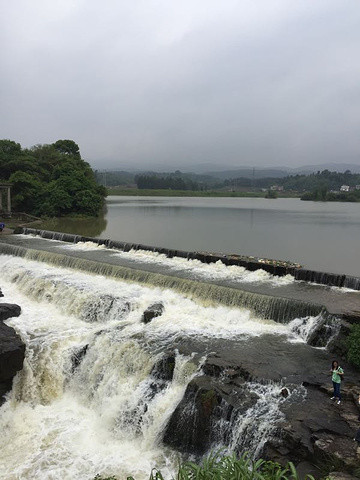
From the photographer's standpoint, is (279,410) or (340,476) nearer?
(340,476)

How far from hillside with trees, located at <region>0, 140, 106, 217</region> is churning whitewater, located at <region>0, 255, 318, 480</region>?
27.4 metres

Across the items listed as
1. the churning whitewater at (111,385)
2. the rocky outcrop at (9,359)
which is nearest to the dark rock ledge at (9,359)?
the rocky outcrop at (9,359)

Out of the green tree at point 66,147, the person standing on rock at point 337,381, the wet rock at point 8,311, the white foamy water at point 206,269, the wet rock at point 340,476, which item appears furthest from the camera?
the green tree at point 66,147

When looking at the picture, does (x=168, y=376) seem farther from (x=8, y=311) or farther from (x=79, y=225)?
(x=79, y=225)

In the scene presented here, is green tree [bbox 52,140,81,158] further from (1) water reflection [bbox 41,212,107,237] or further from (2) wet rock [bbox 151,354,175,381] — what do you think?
(2) wet rock [bbox 151,354,175,381]

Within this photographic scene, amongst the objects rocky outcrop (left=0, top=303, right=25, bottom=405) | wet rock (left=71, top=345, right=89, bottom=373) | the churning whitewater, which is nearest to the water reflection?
the churning whitewater

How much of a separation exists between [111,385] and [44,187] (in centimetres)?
3547

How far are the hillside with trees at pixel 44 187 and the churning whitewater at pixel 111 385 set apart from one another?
27.4 meters

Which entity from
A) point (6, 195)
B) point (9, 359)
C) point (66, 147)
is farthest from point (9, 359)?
point (66, 147)

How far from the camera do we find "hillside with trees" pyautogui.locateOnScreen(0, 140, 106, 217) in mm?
39469

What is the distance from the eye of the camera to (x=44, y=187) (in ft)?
135

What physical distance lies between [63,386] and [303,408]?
614cm

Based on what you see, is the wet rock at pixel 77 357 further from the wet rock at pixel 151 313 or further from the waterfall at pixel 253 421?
the waterfall at pixel 253 421

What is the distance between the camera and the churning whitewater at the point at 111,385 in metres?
7.51
